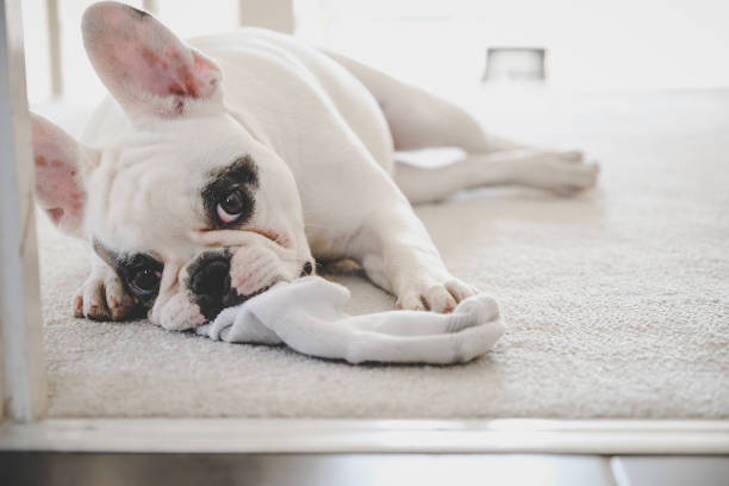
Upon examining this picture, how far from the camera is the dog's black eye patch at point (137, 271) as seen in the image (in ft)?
3.32

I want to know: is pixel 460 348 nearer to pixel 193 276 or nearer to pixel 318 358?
pixel 318 358

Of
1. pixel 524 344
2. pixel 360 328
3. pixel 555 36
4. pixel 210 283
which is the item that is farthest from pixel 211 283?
pixel 555 36

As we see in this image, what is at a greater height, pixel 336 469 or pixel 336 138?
pixel 336 138

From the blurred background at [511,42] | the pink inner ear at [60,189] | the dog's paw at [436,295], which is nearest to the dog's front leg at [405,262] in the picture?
the dog's paw at [436,295]

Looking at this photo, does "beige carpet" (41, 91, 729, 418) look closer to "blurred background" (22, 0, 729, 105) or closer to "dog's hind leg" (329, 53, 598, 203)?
"dog's hind leg" (329, 53, 598, 203)

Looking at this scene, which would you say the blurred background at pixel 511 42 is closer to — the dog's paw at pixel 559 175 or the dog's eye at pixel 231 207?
the dog's paw at pixel 559 175

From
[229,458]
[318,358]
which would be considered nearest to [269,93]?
[318,358]

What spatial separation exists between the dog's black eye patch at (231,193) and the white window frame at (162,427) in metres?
0.28

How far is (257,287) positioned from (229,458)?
0.32m

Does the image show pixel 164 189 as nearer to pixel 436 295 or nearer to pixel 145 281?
pixel 145 281

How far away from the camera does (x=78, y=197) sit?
111cm

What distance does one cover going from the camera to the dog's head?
100 centimetres

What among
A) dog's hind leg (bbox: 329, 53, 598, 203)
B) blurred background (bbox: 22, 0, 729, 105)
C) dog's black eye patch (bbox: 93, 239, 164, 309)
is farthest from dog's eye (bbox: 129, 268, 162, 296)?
blurred background (bbox: 22, 0, 729, 105)

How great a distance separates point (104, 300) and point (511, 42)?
3.96m
